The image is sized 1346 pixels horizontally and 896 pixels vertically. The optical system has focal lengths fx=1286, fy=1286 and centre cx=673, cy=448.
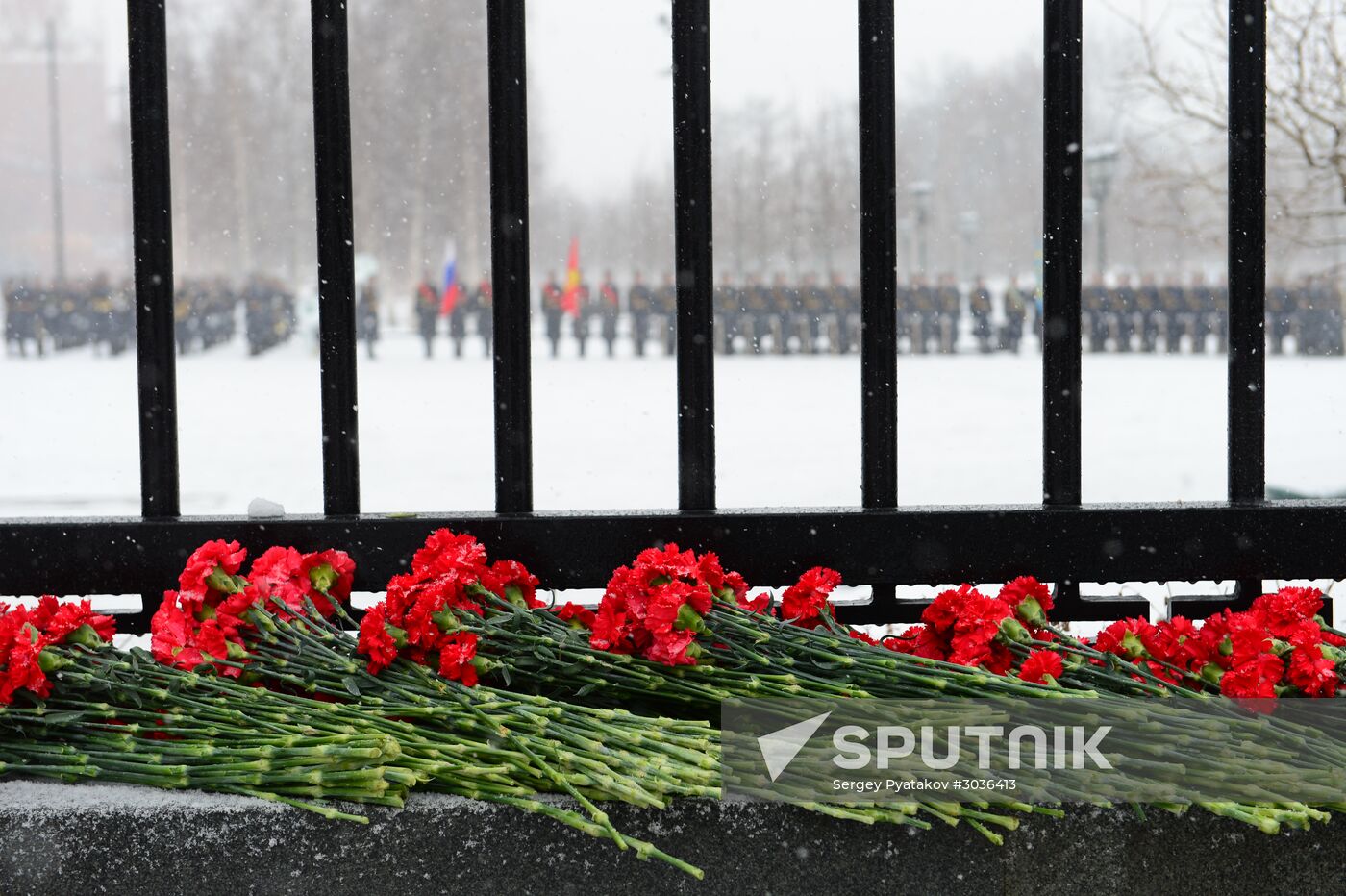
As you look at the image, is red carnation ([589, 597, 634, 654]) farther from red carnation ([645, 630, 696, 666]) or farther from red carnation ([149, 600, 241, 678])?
red carnation ([149, 600, 241, 678])

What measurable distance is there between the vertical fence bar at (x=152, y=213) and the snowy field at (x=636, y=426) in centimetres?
20

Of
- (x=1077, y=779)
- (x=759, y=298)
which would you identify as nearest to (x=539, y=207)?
(x=759, y=298)

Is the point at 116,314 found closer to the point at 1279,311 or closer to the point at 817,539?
the point at 817,539

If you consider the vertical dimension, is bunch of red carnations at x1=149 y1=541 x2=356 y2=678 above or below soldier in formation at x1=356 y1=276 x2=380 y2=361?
below

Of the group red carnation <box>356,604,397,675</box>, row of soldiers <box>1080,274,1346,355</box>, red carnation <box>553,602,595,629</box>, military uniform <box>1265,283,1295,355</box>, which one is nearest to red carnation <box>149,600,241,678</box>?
red carnation <box>356,604,397,675</box>

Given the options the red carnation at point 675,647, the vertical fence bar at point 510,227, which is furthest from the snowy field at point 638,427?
the red carnation at point 675,647

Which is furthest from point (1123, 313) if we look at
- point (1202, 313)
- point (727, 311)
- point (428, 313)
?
point (428, 313)

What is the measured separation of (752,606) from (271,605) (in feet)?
2.51

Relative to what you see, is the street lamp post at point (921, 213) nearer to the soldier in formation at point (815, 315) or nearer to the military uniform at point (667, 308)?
the soldier in formation at point (815, 315)

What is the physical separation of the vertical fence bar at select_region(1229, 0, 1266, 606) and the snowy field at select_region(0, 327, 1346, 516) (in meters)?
0.22

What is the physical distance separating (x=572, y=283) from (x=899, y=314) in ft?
2.21

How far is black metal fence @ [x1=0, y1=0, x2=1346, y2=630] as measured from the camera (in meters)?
2.18

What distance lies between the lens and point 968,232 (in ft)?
7.95

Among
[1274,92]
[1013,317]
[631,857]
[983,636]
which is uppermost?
[1274,92]
